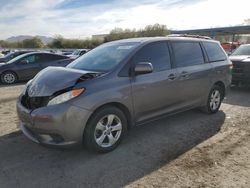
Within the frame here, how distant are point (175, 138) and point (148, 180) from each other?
5.24 feet

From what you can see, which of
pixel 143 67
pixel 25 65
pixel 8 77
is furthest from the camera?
pixel 25 65

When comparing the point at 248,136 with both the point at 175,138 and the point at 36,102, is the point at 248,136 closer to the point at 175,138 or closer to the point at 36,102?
the point at 175,138

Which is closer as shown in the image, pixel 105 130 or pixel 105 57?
pixel 105 130

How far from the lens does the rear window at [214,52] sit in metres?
6.27

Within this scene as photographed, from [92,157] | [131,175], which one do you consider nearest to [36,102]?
[92,157]

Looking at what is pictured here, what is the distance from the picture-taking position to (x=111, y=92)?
13.7 ft

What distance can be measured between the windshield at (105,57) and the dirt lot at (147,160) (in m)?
1.35

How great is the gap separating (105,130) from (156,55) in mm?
1658

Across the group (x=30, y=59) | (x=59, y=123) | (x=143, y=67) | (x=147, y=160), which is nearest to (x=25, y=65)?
(x=30, y=59)

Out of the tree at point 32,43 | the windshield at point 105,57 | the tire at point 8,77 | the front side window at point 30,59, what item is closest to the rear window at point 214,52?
the windshield at point 105,57

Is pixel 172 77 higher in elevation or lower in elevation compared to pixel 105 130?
higher

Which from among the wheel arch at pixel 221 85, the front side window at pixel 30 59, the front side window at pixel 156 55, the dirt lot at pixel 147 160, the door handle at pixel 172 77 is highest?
the front side window at pixel 156 55

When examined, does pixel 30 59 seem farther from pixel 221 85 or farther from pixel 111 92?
pixel 111 92

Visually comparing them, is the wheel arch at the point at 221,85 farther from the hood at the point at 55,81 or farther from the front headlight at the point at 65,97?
the front headlight at the point at 65,97
